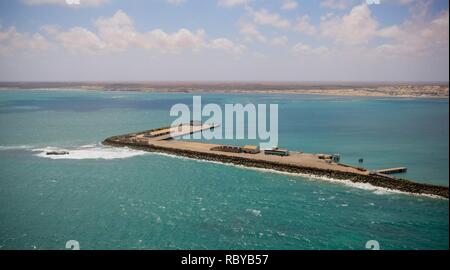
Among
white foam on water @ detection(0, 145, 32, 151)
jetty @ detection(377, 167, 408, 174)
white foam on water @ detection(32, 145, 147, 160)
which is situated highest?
white foam on water @ detection(0, 145, 32, 151)

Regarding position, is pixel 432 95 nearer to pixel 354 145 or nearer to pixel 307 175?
pixel 354 145

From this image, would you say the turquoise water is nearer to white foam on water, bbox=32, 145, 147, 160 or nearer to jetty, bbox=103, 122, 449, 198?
white foam on water, bbox=32, 145, 147, 160

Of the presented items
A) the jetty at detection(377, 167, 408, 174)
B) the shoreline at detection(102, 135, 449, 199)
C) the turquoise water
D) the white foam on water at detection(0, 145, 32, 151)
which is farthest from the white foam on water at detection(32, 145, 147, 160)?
the jetty at detection(377, 167, 408, 174)

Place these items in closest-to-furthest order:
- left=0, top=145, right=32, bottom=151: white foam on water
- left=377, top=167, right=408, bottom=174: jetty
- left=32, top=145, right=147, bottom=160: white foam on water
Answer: left=377, top=167, right=408, bottom=174: jetty
left=32, top=145, right=147, bottom=160: white foam on water
left=0, top=145, right=32, bottom=151: white foam on water

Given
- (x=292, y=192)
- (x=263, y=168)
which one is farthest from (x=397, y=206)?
(x=263, y=168)

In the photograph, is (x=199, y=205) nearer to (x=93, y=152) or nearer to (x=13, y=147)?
(x=93, y=152)
